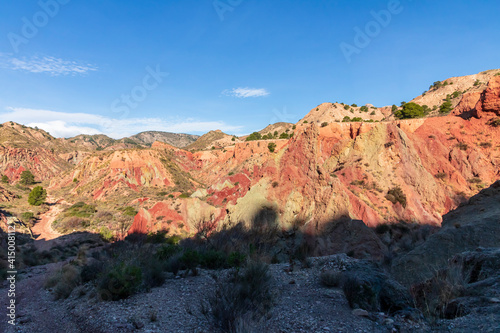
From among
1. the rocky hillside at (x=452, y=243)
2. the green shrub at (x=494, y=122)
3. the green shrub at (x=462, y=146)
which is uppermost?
the green shrub at (x=494, y=122)

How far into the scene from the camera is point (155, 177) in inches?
2079

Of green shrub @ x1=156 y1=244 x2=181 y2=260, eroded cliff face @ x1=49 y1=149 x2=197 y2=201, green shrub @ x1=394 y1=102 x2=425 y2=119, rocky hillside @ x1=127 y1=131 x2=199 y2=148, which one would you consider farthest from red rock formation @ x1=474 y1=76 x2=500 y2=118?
rocky hillside @ x1=127 y1=131 x2=199 y2=148

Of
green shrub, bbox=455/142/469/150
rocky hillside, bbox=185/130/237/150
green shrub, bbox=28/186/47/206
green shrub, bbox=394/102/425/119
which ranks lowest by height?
green shrub, bbox=28/186/47/206

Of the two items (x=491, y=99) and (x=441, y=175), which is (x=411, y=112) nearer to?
(x=491, y=99)

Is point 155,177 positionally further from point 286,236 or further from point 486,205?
point 486,205

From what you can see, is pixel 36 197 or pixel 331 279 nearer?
pixel 331 279

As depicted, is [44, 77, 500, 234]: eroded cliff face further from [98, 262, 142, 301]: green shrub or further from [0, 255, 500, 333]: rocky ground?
[98, 262, 142, 301]: green shrub

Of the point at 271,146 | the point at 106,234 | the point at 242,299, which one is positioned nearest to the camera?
the point at 242,299

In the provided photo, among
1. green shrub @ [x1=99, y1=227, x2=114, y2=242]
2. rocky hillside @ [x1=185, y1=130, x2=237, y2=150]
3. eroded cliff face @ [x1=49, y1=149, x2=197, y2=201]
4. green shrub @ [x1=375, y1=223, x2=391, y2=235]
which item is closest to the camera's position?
green shrub @ [x1=375, y1=223, x2=391, y2=235]

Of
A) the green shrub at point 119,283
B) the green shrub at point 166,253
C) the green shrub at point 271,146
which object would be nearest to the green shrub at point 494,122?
the green shrub at point 271,146

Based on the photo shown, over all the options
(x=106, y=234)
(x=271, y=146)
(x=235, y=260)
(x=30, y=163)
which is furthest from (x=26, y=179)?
(x=235, y=260)

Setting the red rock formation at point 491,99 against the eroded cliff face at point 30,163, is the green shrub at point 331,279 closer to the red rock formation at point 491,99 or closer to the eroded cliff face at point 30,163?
the red rock formation at point 491,99

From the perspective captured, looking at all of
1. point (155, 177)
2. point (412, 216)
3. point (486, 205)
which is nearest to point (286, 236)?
point (486, 205)

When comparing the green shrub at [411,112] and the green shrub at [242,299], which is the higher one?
the green shrub at [411,112]
